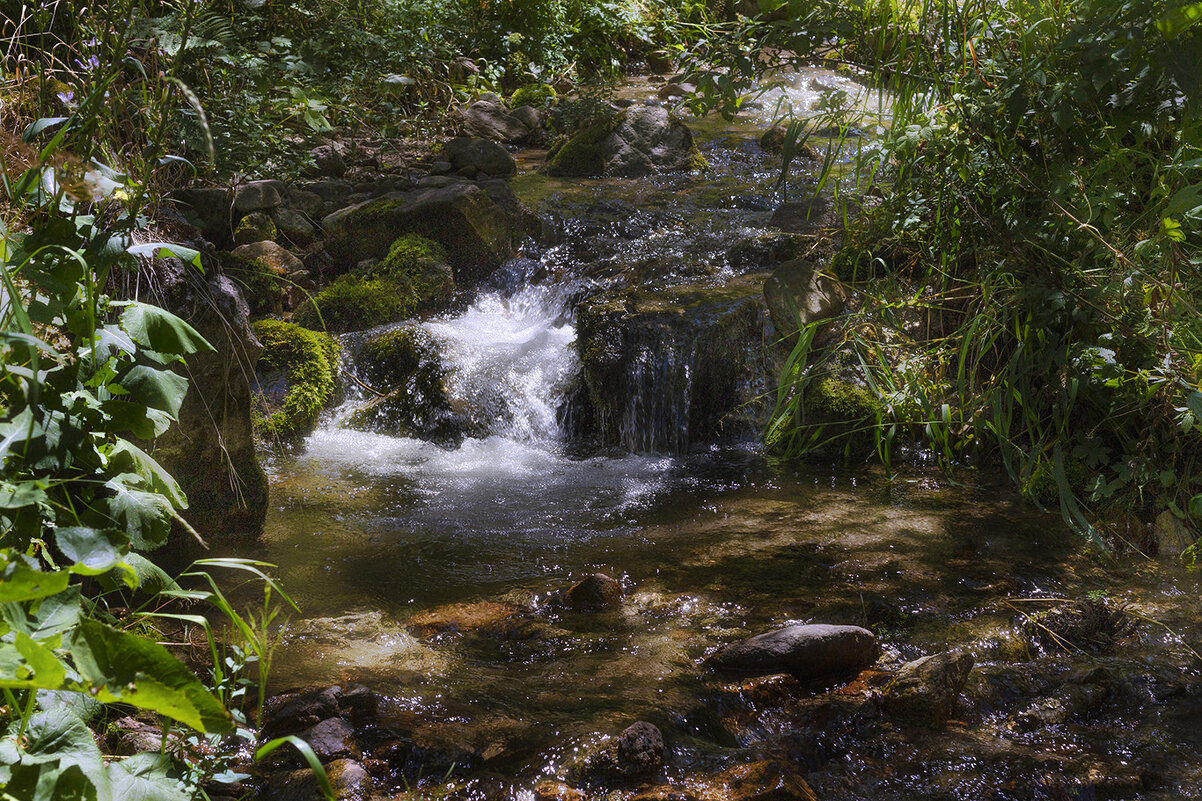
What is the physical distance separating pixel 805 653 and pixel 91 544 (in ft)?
6.61

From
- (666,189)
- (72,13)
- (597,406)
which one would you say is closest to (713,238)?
(666,189)

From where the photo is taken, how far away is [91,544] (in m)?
1.35

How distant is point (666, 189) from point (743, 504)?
5.03m

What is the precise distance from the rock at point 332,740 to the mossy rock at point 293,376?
3.43 meters

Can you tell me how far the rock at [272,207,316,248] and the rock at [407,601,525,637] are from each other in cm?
474

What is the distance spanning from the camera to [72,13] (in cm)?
288

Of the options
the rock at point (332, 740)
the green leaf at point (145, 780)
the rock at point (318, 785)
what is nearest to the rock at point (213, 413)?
Result: the rock at point (332, 740)

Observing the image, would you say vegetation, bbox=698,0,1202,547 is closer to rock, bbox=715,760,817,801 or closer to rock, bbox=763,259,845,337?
rock, bbox=763,259,845,337

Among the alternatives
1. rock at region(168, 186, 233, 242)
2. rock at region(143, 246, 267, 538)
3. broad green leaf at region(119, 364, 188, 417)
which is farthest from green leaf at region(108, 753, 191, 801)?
rock at region(168, 186, 233, 242)

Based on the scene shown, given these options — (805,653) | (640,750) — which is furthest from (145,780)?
(805,653)

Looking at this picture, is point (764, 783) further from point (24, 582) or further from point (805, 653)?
point (24, 582)

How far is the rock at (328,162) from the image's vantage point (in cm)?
809

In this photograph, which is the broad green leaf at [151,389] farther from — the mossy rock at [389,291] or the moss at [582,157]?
the moss at [582,157]

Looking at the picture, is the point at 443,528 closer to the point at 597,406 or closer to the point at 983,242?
the point at 597,406
